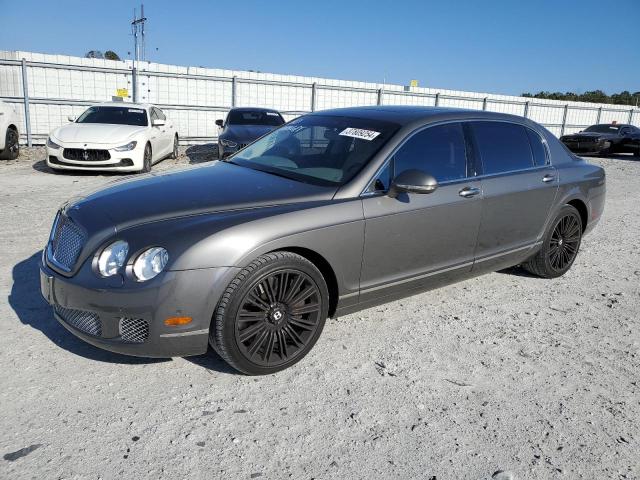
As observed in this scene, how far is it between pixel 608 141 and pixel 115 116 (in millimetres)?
17024

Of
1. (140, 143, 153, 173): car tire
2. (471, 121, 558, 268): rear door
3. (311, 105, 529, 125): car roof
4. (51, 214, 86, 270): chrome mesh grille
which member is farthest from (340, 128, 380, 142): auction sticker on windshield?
(140, 143, 153, 173): car tire

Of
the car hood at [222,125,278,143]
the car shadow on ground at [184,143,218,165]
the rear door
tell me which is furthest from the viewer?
the car shadow on ground at [184,143,218,165]

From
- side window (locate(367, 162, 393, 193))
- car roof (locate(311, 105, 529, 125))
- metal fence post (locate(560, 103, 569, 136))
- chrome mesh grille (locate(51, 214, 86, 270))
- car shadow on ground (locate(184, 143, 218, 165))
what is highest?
metal fence post (locate(560, 103, 569, 136))

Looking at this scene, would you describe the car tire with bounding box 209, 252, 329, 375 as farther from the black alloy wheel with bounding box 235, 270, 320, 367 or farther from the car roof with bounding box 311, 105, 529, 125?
the car roof with bounding box 311, 105, 529, 125

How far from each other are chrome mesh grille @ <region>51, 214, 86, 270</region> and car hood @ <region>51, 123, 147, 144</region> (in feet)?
23.6

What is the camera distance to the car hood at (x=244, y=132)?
11.3 metres

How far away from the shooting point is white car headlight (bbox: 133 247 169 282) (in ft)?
8.99

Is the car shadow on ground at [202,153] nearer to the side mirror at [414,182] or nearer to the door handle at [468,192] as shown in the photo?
the door handle at [468,192]

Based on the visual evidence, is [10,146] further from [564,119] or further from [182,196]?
[564,119]

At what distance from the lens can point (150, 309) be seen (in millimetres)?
2734

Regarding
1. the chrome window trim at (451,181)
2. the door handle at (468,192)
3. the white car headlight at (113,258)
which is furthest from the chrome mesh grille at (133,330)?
the door handle at (468,192)

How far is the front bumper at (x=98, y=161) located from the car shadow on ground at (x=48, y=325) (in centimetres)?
558

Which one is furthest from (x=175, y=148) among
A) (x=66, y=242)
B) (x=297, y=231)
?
(x=297, y=231)

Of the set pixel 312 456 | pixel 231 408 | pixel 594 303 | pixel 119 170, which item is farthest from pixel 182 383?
pixel 119 170
